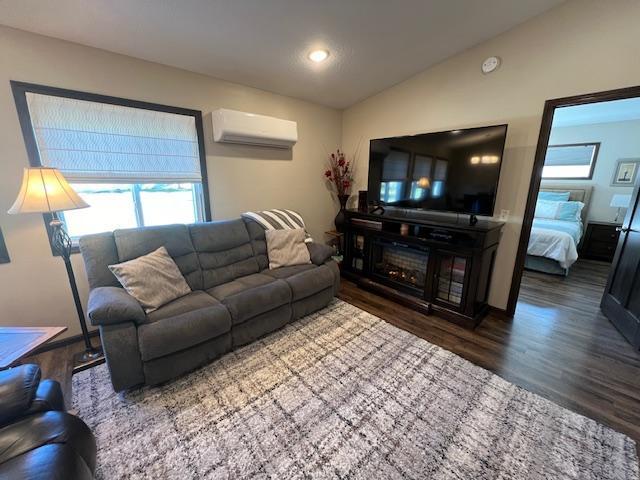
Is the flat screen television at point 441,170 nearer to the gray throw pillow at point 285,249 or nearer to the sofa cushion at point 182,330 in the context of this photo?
the gray throw pillow at point 285,249

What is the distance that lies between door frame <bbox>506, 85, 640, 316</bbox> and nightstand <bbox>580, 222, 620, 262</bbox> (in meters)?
3.33

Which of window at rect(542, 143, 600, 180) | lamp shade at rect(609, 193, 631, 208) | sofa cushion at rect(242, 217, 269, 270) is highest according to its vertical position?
window at rect(542, 143, 600, 180)

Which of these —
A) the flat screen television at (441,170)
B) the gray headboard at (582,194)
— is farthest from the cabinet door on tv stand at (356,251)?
the gray headboard at (582,194)

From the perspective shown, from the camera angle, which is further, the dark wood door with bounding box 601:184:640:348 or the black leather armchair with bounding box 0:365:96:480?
the dark wood door with bounding box 601:184:640:348

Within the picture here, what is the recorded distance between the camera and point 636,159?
4.21 metres

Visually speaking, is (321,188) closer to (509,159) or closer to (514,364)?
(509,159)

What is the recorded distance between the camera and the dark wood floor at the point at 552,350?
5.57 ft

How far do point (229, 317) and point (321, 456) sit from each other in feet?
3.50

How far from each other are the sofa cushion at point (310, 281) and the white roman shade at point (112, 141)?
1532 millimetres

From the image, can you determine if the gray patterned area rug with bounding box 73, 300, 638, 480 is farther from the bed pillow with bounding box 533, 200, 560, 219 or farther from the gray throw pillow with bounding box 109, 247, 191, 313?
the bed pillow with bounding box 533, 200, 560, 219

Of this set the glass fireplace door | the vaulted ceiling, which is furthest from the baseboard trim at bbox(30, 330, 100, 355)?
the glass fireplace door

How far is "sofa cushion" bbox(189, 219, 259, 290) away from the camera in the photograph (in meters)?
2.42

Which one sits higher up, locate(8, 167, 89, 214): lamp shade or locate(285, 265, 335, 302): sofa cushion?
locate(8, 167, 89, 214): lamp shade

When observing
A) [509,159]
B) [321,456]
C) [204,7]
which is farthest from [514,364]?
Answer: [204,7]
